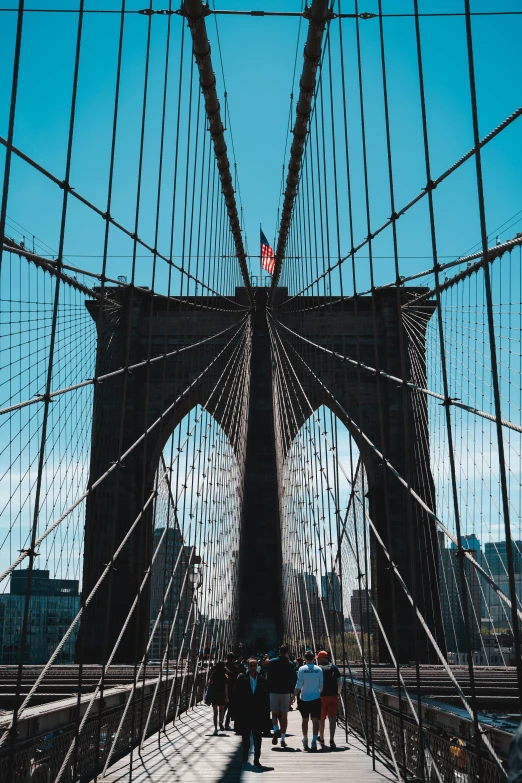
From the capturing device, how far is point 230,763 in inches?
213

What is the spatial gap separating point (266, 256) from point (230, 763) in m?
17.2

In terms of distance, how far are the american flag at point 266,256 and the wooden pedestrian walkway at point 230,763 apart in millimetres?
15821

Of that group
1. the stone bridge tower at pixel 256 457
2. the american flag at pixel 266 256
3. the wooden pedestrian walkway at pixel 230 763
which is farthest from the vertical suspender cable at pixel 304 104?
the wooden pedestrian walkway at pixel 230 763

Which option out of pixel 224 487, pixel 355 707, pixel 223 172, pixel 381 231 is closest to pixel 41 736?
pixel 355 707

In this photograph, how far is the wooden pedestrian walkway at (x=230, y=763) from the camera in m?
4.57

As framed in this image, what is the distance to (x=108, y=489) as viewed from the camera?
20109 millimetres

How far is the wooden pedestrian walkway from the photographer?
457 centimetres

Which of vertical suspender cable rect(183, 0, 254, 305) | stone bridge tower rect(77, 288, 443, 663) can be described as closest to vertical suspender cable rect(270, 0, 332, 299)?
vertical suspender cable rect(183, 0, 254, 305)

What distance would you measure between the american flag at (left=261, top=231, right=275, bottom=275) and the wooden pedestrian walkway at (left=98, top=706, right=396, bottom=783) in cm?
1582

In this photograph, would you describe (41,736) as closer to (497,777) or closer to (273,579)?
(497,777)

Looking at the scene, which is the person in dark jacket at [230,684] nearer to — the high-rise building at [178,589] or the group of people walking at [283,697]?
the high-rise building at [178,589]

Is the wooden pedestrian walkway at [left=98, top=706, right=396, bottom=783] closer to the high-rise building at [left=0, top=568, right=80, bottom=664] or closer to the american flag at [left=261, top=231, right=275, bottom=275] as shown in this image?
the high-rise building at [left=0, top=568, right=80, bottom=664]

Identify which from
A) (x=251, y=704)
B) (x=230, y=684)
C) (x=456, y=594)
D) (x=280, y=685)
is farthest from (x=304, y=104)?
(x=456, y=594)

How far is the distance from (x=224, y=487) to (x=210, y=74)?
28.8 ft
